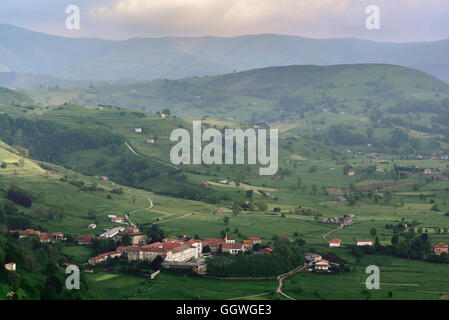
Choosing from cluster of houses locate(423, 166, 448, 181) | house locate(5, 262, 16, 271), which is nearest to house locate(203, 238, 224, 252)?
house locate(5, 262, 16, 271)

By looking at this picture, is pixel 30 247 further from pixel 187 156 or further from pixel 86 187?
pixel 187 156

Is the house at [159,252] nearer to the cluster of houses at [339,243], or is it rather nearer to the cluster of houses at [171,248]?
the cluster of houses at [171,248]

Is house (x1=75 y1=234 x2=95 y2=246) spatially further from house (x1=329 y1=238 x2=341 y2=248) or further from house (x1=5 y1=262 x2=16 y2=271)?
house (x1=329 y1=238 x2=341 y2=248)

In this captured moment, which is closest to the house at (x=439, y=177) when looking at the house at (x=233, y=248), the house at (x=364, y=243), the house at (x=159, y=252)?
the house at (x=364, y=243)

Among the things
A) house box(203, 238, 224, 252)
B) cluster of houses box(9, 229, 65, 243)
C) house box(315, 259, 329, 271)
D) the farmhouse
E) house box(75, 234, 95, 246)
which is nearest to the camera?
house box(315, 259, 329, 271)

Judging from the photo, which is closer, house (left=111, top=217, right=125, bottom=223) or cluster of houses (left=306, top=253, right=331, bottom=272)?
cluster of houses (left=306, top=253, right=331, bottom=272)

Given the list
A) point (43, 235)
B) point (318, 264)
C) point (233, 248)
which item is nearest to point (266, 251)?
point (233, 248)
